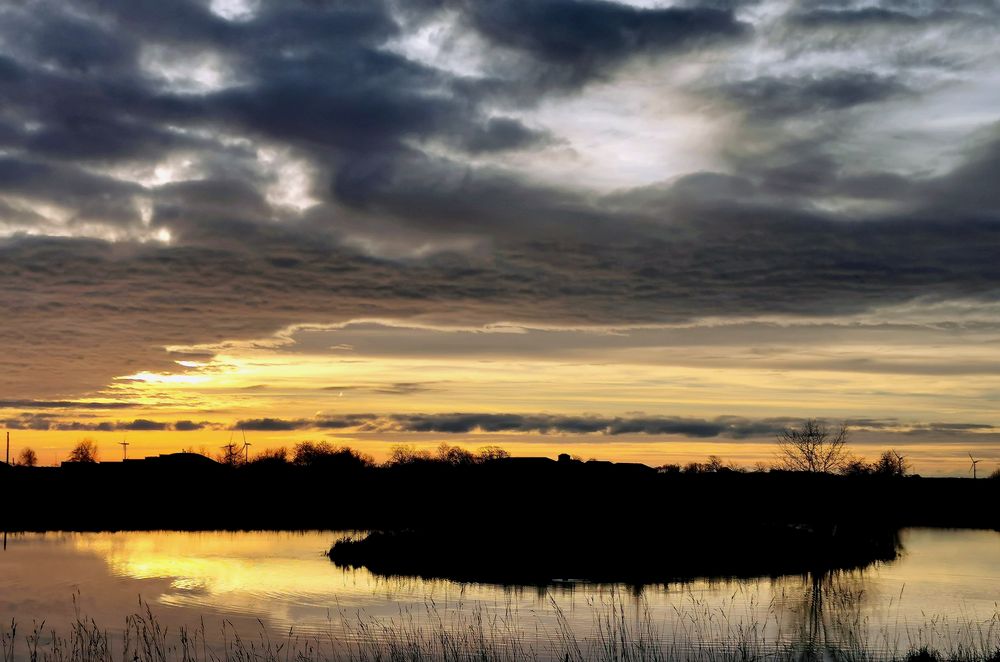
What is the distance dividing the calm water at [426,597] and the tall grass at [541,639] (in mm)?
190

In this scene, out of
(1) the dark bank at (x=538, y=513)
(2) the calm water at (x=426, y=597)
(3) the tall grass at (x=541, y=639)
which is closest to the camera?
(3) the tall grass at (x=541, y=639)

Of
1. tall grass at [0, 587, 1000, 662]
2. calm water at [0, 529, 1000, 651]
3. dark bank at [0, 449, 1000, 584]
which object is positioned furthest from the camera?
dark bank at [0, 449, 1000, 584]

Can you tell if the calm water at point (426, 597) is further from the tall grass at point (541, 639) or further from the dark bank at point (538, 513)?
the dark bank at point (538, 513)

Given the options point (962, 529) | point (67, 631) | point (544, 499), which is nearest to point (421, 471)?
point (544, 499)

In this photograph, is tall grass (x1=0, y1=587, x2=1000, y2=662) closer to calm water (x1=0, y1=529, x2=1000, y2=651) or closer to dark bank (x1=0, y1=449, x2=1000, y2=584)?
calm water (x1=0, y1=529, x2=1000, y2=651)

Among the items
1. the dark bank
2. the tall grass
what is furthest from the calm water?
the dark bank

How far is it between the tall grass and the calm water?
19cm

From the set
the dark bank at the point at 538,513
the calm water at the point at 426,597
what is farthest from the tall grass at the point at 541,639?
the dark bank at the point at 538,513

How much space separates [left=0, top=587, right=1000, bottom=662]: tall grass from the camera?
24.6 metres

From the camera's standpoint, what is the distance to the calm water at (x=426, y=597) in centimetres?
3148

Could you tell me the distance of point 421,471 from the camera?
139750 mm

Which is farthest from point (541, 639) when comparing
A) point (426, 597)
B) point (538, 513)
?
point (538, 513)

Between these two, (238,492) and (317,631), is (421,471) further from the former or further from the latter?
(317,631)

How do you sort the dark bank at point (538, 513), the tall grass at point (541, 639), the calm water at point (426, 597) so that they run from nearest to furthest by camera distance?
1. the tall grass at point (541, 639)
2. the calm water at point (426, 597)
3. the dark bank at point (538, 513)
